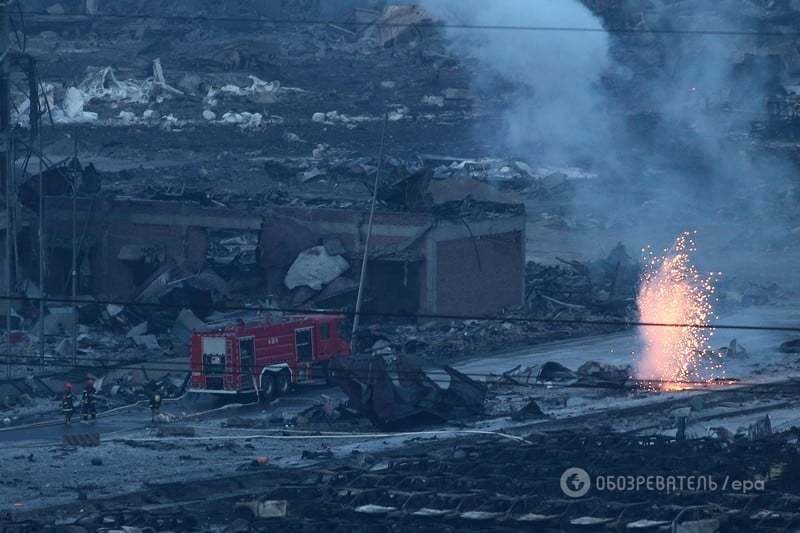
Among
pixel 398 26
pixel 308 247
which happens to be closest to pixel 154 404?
pixel 308 247

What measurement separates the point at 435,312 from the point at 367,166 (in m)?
15.5

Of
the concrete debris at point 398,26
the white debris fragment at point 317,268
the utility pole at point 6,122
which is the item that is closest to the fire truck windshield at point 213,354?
the utility pole at point 6,122

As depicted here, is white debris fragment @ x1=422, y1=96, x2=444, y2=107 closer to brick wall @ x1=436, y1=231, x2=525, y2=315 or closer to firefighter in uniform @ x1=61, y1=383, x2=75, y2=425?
brick wall @ x1=436, y1=231, x2=525, y2=315

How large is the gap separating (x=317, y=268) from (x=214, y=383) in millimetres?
7006

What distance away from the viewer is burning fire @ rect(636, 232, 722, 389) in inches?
1099

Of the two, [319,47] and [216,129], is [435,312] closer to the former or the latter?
[216,129]

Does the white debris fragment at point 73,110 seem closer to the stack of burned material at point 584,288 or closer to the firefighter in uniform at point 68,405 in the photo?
the stack of burned material at point 584,288

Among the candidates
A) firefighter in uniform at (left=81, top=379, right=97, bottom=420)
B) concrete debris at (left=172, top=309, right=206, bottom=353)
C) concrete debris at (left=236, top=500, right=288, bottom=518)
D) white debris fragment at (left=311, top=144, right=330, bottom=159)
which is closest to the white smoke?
white debris fragment at (left=311, top=144, right=330, bottom=159)

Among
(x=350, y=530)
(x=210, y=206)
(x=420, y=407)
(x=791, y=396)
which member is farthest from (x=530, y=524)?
(x=210, y=206)

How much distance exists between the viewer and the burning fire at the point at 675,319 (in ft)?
91.6

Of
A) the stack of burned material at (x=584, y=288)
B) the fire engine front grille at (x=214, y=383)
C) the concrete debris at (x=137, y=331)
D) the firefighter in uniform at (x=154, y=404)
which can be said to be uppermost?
the stack of burned material at (x=584, y=288)

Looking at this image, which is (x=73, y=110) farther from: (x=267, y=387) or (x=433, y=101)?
(x=267, y=387)

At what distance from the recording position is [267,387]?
84.6 ft

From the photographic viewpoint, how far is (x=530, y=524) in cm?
1697
